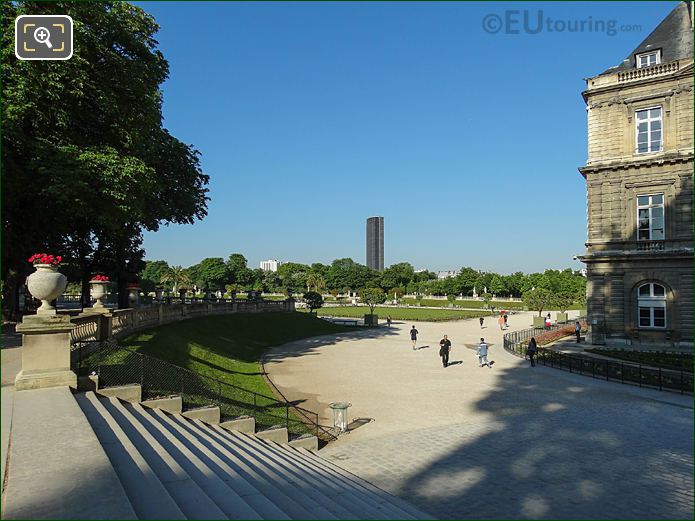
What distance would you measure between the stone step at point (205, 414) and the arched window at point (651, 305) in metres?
30.5

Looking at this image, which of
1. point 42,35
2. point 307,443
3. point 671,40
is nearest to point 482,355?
point 307,443

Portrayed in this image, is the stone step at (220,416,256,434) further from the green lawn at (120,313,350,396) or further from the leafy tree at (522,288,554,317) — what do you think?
the leafy tree at (522,288,554,317)

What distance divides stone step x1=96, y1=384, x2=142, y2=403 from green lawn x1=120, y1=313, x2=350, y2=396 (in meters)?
8.19

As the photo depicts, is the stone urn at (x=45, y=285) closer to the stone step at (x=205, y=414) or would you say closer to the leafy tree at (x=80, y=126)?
the stone step at (x=205, y=414)

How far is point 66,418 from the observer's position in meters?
8.59

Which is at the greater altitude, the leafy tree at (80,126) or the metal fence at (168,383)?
the leafy tree at (80,126)

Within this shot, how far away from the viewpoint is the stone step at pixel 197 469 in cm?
652

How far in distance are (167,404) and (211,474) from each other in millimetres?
4953

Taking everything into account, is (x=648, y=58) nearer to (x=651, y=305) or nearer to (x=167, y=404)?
(x=651, y=305)

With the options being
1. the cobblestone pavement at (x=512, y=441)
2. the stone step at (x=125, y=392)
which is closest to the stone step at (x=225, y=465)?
the stone step at (x=125, y=392)

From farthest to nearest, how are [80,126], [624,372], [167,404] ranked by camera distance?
[624,372] < [80,126] < [167,404]

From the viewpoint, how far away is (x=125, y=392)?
11648 millimetres

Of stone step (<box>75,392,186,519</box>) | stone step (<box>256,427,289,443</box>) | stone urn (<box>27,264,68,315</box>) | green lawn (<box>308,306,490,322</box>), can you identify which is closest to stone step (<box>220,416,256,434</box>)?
stone step (<box>256,427,289,443</box>)

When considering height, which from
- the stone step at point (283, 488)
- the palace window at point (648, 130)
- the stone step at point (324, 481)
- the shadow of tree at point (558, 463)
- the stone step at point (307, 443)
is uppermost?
the palace window at point (648, 130)
